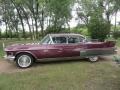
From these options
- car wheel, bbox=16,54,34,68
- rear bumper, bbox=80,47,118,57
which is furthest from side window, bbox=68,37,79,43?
car wheel, bbox=16,54,34,68

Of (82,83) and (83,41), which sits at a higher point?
(83,41)

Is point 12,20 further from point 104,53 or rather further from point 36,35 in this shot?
point 104,53

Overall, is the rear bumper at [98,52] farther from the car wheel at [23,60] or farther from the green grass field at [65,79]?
the car wheel at [23,60]

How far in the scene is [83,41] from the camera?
32.0 ft

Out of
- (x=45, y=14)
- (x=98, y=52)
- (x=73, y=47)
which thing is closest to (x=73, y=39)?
(x=73, y=47)

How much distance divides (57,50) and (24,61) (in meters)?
1.54

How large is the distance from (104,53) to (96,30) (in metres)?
6.93

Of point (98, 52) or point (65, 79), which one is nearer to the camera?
point (65, 79)

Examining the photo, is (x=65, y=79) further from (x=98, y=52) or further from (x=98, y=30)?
(x=98, y=30)

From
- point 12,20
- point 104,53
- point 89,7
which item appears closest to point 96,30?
point 104,53

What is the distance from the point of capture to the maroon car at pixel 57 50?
29.2 ft

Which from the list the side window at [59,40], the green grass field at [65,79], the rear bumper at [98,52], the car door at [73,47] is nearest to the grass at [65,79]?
the green grass field at [65,79]

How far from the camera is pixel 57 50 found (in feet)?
30.2

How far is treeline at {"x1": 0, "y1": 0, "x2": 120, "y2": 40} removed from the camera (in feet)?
80.3
